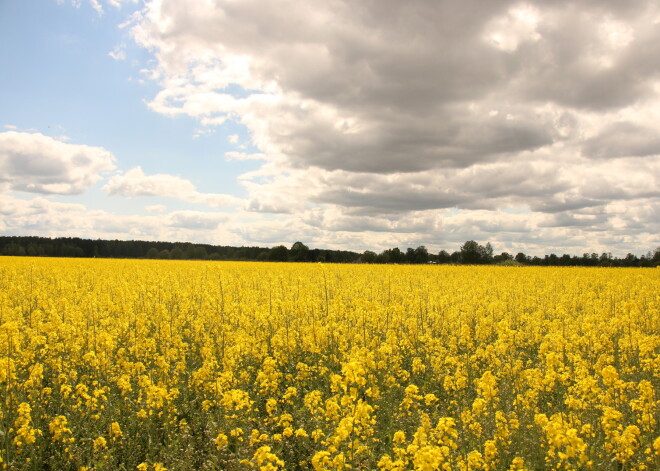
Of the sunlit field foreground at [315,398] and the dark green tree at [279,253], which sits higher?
the dark green tree at [279,253]

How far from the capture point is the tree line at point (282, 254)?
57.2 metres

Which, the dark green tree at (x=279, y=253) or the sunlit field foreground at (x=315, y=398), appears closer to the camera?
the sunlit field foreground at (x=315, y=398)

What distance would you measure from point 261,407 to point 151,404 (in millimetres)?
1817

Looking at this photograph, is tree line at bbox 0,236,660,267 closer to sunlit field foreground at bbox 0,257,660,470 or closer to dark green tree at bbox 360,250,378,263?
dark green tree at bbox 360,250,378,263

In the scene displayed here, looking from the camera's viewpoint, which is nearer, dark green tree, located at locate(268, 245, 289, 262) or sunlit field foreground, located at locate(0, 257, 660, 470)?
sunlit field foreground, located at locate(0, 257, 660, 470)

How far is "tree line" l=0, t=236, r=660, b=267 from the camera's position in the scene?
2252 inches

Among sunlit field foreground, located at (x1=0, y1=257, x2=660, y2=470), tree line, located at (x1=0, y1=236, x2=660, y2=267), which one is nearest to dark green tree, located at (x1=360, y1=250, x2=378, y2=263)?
tree line, located at (x1=0, y1=236, x2=660, y2=267)

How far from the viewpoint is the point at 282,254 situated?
6912cm

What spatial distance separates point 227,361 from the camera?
7.22m

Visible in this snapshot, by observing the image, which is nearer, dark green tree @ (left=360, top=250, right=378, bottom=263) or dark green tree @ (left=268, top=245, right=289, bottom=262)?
dark green tree @ (left=360, top=250, right=378, bottom=263)

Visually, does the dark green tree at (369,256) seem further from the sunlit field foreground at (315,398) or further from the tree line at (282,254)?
the sunlit field foreground at (315,398)

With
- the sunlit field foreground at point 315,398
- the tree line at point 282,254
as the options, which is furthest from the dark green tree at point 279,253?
the sunlit field foreground at point 315,398

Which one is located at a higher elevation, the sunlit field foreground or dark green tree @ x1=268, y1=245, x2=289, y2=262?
dark green tree @ x1=268, y1=245, x2=289, y2=262

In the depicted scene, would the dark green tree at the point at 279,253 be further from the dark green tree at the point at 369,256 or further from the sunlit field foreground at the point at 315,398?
the sunlit field foreground at the point at 315,398
